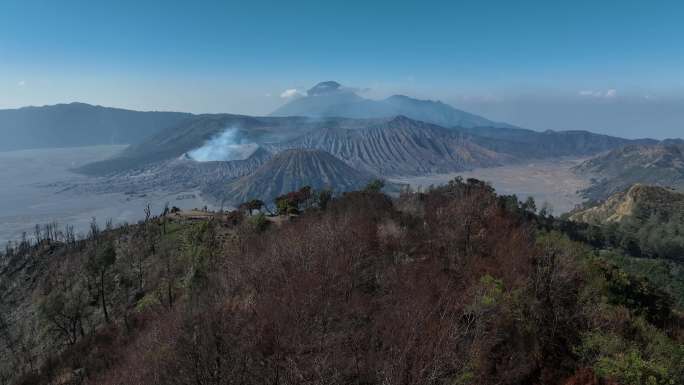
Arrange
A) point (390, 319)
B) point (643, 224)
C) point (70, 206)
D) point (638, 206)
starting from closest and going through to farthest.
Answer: point (390, 319) < point (643, 224) < point (638, 206) < point (70, 206)

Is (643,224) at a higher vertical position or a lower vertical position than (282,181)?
lower

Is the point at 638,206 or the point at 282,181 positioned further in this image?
the point at 282,181

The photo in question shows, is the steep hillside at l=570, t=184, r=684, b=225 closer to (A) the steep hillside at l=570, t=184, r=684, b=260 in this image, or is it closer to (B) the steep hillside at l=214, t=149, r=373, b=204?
(A) the steep hillside at l=570, t=184, r=684, b=260

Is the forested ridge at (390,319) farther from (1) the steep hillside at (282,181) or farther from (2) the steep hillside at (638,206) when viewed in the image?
(1) the steep hillside at (282,181)

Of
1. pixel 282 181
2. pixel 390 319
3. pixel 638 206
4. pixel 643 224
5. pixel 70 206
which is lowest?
pixel 70 206

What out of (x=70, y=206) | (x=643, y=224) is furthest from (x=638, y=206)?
(x=70, y=206)

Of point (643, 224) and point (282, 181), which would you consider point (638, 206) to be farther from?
point (282, 181)

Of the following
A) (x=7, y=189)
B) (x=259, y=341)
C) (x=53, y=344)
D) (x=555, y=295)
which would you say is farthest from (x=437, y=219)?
(x=7, y=189)
